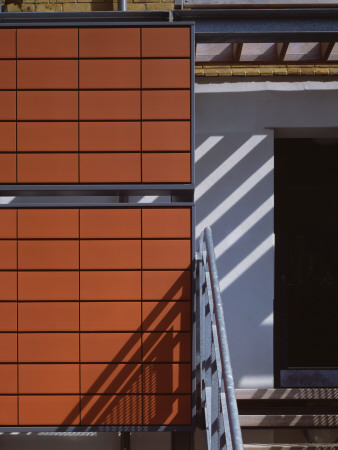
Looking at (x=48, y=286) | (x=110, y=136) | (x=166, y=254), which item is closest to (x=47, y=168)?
→ (x=110, y=136)

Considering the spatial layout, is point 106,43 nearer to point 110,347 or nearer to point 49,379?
point 110,347

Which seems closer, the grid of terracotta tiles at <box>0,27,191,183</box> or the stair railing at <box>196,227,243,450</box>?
the stair railing at <box>196,227,243,450</box>

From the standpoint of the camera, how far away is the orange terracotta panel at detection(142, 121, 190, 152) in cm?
484

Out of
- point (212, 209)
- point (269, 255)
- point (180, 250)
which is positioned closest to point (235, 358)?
point (269, 255)

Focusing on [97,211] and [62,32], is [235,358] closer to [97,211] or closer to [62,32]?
[97,211]

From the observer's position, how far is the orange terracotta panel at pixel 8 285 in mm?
4848

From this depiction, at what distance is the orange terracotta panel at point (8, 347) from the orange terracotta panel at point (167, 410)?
1089 millimetres

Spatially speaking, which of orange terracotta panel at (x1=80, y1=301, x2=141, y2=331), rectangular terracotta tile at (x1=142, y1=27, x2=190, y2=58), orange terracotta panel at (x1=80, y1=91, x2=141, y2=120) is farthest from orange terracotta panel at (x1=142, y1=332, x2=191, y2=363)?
rectangular terracotta tile at (x1=142, y1=27, x2=190, y2=58)

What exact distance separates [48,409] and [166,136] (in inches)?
91.8

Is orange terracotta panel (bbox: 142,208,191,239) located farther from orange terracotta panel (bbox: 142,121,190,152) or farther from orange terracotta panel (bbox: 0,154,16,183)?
orange terracotta panel (bbox: 0,154,16,183)

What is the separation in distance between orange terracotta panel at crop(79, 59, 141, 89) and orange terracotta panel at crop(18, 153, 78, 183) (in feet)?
1.96

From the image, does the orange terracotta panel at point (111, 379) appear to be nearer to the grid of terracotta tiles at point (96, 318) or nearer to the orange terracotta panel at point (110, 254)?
the grid of terracotta tiles at point (96, 318)

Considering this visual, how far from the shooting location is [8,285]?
15.9 ft

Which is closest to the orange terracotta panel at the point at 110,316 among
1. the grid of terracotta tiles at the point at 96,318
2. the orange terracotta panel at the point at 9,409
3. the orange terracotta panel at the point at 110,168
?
the grid of terracotta tiles at the point at 96,318
